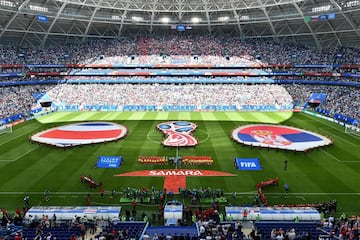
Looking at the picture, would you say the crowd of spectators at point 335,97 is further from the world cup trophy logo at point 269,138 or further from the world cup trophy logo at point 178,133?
the world cup trophy logo at point 178,133

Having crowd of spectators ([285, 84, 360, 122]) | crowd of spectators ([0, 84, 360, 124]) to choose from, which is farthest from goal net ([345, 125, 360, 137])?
crowd of spectators ([0, 84, 360, 124])

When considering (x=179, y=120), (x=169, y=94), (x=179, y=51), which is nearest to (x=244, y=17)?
(x=179, y=51)

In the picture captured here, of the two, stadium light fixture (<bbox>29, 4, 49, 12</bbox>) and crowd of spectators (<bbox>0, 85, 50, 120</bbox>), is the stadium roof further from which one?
crowd of spectators (<bbox>0, 85, 50, 120</bbox>)

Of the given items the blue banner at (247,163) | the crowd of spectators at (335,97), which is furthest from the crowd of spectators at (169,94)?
the blue banner at (247,163)

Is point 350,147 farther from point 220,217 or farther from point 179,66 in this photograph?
point 179,66

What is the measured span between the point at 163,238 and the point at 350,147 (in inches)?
1406

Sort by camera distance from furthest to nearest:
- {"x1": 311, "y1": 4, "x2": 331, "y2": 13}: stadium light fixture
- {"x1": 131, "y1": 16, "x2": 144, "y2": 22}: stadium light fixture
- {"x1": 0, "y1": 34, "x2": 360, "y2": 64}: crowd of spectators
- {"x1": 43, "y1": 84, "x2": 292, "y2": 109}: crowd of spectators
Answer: {"x1": 131, "y1": 16, "x2": 144, "y2": 22}: stadium light fixture, {"x1": 0, "y1": 34, "x2": 360, "y2": 64}: crowd of spectators, {"x1": 43, "y1": 84, "x2": 292, "y2": 109}: crowd of spectators, {"x1": 311, "y1": 4, "x2": 331, "y2": 13}: stadium light fixture

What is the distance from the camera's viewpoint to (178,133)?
50125 mm

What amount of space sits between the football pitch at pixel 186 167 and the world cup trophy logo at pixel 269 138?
287 centimetres

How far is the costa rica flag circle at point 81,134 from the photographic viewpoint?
151 ft

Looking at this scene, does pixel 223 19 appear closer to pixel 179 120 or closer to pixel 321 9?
pixel 321 9

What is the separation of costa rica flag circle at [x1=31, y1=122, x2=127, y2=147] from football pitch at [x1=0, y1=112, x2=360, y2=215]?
58.1 inches

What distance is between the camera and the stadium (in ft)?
79.9

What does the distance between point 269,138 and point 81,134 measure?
28.9m
